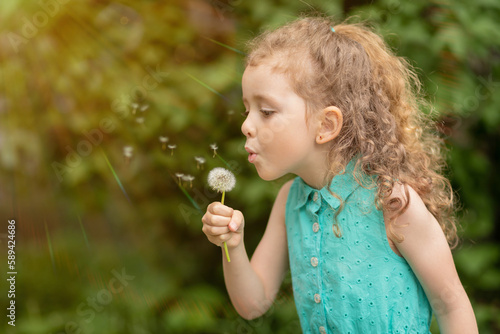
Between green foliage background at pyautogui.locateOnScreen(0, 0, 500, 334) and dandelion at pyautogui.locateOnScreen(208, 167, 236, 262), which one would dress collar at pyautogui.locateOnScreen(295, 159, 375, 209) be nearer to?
dandelion at pyautogui.locateOnScreen(208, 167, 236, 262)

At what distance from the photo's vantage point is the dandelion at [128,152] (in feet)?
6.76

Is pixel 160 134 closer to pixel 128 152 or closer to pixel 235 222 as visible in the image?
pixel 128 152

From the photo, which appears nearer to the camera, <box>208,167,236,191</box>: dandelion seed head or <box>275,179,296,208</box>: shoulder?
<box>208,167,236,191</box>: dandelion seed head

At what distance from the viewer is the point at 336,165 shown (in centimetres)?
109

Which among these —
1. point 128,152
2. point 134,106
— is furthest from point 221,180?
point 128,152

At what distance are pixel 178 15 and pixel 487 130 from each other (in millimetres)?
1381

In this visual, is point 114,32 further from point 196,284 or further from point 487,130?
point 487,130

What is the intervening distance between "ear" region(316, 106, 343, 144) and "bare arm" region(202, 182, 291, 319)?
Answer: 0.26 meters

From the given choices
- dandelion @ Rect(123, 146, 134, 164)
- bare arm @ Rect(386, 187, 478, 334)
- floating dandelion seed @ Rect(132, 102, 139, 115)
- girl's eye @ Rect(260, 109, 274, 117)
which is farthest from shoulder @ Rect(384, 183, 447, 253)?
dandelion @ Rect(123, 146, 134, 164)

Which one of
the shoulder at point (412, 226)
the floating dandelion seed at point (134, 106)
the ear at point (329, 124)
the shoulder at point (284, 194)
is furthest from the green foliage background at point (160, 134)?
the shoulder at point (412, 226)

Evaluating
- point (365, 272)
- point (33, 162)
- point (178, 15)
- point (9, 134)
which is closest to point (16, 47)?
point (9, 134)

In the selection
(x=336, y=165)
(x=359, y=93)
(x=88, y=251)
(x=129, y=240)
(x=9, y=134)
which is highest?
(x=359, y=93)

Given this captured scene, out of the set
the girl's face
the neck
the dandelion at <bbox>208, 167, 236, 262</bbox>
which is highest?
the girl's face

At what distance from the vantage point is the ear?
1055mm
